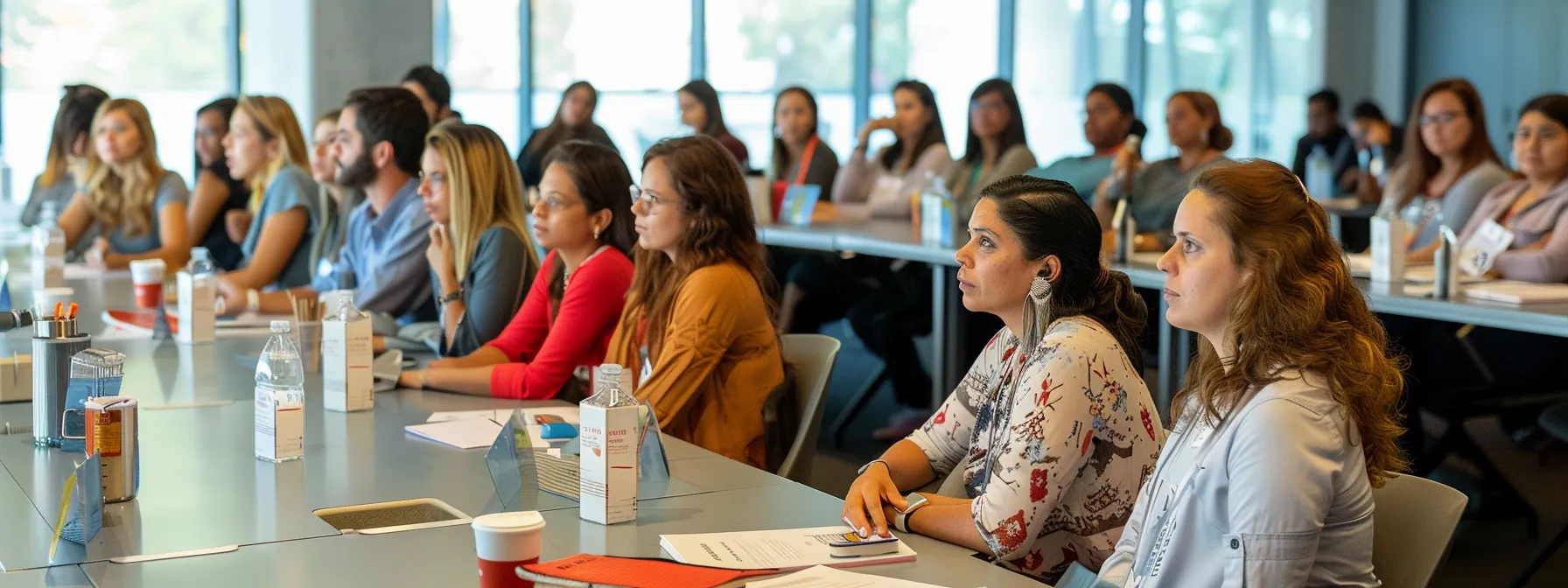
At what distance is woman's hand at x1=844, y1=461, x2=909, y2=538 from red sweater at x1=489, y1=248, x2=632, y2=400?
3.43ft

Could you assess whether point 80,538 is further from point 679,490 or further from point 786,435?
point 786,435

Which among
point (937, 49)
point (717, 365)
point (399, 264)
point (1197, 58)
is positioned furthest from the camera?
point (1197, 58)

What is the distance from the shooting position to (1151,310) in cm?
454

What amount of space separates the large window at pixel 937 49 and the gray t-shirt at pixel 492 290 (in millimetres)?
7611

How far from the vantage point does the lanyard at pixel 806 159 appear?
7570 millimetres

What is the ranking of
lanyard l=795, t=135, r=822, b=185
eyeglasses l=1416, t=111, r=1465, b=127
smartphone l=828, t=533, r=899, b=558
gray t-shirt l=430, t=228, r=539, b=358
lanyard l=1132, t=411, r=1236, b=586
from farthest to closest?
lanyard l=795, t=135, r=822, b=185, eyeglasses l=1416, t=111, r=1465, b=127, gray t-shirt l=430, t=228, r=539, b=358, smartphone l=828, t=533, r=899, b=558, lanyard l=1132, t=411, r=1236, b=586

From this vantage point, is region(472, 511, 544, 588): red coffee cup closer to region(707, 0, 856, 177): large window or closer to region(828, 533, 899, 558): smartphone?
region(828, 533, 899, 558): smartphone

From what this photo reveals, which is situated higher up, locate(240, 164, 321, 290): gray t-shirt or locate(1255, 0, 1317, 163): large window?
locate(1255, 0, 1317, 163): large window

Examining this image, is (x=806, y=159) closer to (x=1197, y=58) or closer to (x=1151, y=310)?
(x=1151, y=310)

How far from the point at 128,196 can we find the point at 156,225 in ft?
0.52

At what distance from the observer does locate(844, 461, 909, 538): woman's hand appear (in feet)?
6.00

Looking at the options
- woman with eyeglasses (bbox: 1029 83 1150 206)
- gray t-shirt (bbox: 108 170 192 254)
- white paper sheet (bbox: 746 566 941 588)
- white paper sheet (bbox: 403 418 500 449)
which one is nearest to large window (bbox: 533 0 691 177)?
woman with eyeglasses (bbox: 1029 83 1150 206)

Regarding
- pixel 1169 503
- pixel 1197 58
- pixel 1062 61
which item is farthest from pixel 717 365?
pixel 1197 58

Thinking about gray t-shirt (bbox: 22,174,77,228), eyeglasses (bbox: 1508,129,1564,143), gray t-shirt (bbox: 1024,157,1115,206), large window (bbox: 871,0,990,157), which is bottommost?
gray t-shirt (bbox: 22,174,77,228)
